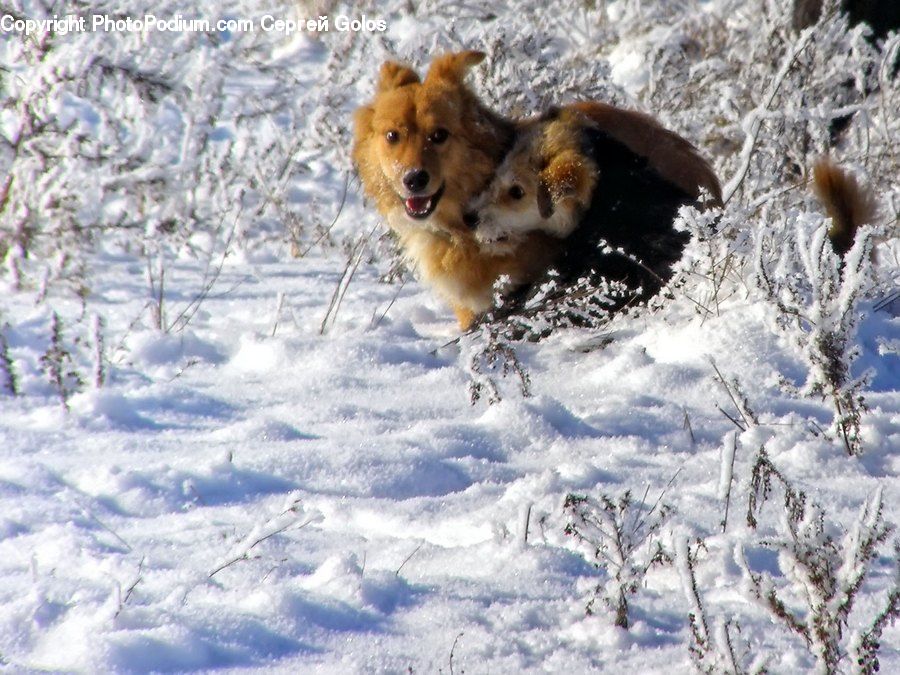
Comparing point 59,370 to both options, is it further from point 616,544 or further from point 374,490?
point 616,544

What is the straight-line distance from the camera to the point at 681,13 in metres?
10.2

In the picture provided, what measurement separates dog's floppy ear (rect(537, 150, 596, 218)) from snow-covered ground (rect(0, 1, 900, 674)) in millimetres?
615

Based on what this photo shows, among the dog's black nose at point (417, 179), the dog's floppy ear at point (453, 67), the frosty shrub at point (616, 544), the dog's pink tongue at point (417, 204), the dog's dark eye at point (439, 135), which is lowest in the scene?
the frosty shrub at point (616, 544)

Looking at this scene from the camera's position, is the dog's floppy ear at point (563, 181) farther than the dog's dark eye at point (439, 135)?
No

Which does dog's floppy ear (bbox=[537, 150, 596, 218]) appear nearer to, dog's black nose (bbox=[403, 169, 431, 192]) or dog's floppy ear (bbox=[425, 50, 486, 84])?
dog's black nose (bbox=[403, 169, 431, 192])

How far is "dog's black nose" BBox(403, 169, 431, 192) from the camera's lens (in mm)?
4539

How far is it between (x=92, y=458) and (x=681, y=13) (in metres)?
8.92

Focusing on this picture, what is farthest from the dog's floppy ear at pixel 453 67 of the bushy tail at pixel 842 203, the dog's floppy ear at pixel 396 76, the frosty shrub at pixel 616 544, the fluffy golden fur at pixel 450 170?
the frosty shrub at pixel 616 544

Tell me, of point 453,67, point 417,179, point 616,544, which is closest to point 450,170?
point 417,179

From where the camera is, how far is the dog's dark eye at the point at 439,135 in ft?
15.0

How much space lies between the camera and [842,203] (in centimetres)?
423

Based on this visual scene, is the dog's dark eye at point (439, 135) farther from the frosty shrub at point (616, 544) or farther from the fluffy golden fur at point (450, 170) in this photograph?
the frosty shrub at point (616, 544)

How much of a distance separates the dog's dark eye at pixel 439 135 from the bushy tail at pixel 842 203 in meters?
1.65

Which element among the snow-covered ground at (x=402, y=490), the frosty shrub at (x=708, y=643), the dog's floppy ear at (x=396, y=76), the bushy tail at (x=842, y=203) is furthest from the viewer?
the dog's floppy ear at (x=396, y=76)
